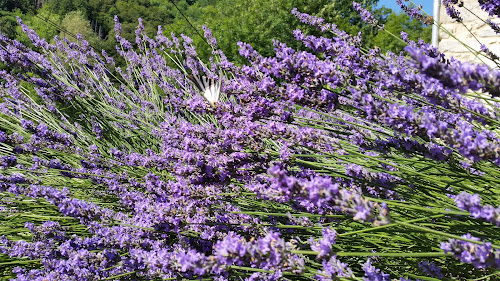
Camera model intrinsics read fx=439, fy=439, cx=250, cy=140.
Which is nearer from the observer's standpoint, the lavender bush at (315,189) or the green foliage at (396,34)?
the lavender bush at (315,189)

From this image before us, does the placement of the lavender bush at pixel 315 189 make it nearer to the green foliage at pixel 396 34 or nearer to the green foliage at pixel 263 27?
the green foliage at pixel 263 27

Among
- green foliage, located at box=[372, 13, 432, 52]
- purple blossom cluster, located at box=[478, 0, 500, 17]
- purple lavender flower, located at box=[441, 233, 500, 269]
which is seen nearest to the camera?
purple lavender flower, located at box=[441, 233, 500, 269]

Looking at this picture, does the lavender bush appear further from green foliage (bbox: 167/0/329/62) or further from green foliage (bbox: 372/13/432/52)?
green foliage (bbox: 372/13/432/52)

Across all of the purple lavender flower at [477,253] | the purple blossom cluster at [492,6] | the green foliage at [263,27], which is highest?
the green foliage at [263,27]

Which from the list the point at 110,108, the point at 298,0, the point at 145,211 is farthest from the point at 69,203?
the point at 298,0

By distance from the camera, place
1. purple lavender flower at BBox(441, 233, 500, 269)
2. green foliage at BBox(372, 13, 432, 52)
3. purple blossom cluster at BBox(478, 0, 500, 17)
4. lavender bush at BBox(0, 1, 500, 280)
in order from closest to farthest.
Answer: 1. purple lavender flower at BBox(441, 233, 500, 269)
2. lavender bush at BBox(0, 1, 500, 280)
3. purple blossom cluster at BBox(478, 0, 500, 17)
4. green foliage at BBox(372, 13, 432, 52)

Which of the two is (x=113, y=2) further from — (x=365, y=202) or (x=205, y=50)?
(x=365, y=202)

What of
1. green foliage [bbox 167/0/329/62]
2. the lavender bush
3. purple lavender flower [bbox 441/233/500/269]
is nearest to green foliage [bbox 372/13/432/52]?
green foliage [bbox 167/0/329/62]

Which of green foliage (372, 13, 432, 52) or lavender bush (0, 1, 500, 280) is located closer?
lavender bush (0, 1, 500, 280)

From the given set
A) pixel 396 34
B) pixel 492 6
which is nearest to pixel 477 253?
pixel 492 6

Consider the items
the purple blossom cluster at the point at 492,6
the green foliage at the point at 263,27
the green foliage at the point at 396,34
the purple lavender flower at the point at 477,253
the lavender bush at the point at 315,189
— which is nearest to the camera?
the purple lavender flower at the point at 477,253

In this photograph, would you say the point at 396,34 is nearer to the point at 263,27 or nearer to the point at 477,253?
the point at 263,27

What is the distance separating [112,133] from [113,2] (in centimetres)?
6601

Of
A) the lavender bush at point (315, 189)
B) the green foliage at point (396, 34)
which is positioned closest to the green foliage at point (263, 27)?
the green foliage at point (396, 34)
